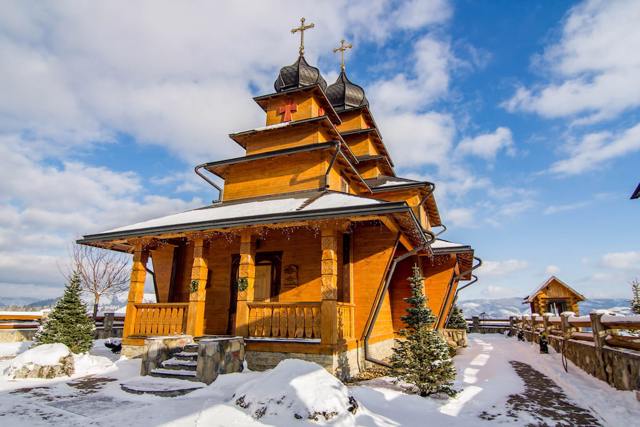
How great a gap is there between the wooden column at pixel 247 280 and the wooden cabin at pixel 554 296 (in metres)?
33.0

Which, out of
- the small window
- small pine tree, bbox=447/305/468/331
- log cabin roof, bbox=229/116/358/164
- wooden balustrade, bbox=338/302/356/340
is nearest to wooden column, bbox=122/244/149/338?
log cabin roof, bbox=229/116/358/164

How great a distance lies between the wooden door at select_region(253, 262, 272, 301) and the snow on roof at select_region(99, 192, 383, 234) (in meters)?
2.15

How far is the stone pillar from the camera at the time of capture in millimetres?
10562

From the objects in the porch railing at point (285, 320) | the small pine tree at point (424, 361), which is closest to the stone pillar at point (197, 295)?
the porch railing at point (285, 320)

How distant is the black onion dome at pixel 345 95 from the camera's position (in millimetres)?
20844

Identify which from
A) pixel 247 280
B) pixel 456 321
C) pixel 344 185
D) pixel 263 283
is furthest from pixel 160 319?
pixel 456 321

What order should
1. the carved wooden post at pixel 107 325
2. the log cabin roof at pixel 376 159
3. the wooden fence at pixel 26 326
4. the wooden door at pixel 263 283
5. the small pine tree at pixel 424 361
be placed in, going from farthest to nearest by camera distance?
1. the carved wooden post at pixel 107 325
2. the log cabin roof at pixel 376 159
3. the wooden fence at pixel 26 326
4. the wooden door at pixel 263 283
5. the small pine tree at pixel 424 361

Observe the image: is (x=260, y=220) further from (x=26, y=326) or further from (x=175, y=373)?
(x=26, y=326)

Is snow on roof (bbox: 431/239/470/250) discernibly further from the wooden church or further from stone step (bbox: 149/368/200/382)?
stone step (bbox: 149/368/200/382)

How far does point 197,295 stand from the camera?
10.7 meters

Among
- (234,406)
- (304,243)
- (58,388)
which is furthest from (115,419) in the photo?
(304,243)

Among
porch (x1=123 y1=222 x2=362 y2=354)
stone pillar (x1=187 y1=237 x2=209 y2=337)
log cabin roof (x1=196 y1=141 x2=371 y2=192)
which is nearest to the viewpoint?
porch (x1=123 y1=222 x2=362 y2=354)

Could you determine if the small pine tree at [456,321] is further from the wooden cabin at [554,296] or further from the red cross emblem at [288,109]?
the red cross emblem at [288,109]

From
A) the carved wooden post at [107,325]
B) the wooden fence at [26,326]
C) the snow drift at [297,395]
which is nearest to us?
the snow drift at [297,395]
